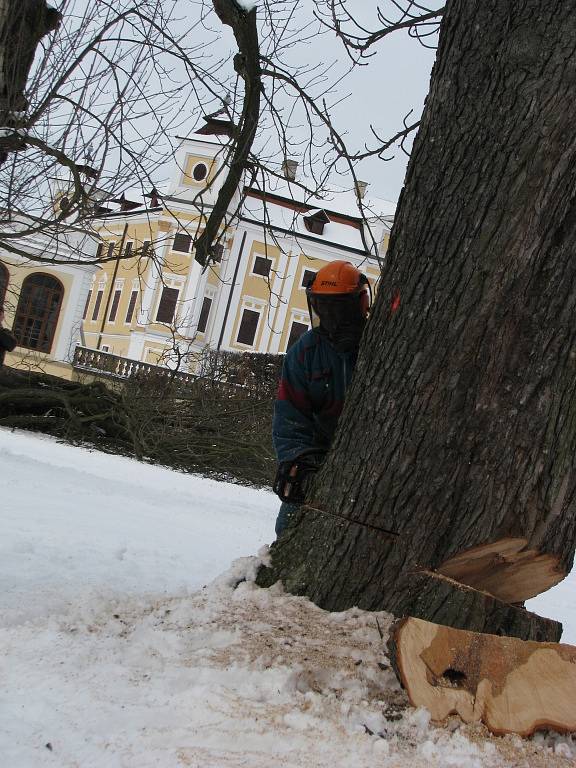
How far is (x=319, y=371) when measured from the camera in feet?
12.0

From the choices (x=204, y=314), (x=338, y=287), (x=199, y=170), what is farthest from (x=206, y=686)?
(x=204, y=314)

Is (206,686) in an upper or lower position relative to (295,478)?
lower

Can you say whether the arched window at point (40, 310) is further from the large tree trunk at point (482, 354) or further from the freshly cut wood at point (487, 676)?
the freshly cut wood at point (487, 676)

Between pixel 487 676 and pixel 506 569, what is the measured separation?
0.51m

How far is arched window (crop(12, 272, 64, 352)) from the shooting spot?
28906mm

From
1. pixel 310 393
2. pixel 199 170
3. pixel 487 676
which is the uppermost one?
pixel 199 170

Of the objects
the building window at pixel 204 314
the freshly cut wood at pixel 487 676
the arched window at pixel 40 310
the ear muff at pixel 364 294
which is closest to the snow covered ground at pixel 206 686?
the freshly cut wood at pixel 487 676

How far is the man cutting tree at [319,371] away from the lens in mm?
3418

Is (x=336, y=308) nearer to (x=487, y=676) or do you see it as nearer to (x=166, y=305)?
(x=487, y=676)

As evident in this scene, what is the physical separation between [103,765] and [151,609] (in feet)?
3.36

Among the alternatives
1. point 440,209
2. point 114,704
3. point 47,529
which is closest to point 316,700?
point 114,704

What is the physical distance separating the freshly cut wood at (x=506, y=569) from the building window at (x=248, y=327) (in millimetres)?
38991

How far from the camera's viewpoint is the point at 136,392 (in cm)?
1152

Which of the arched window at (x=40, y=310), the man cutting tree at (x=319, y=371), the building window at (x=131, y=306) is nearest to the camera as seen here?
the man cutting tree at (x=319, y=371)
